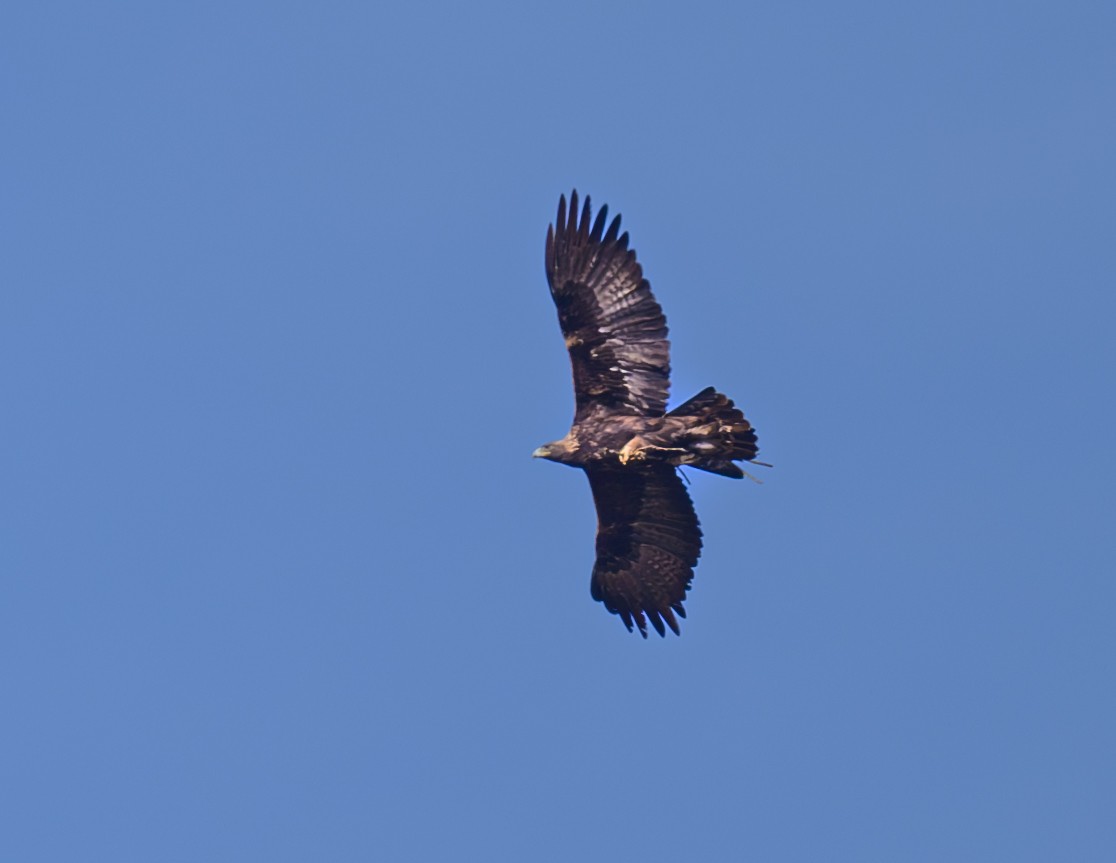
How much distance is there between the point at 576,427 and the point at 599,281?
1880mm

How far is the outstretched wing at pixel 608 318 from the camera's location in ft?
72.6

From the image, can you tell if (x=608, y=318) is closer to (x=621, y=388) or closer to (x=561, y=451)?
(x=621, y=388)

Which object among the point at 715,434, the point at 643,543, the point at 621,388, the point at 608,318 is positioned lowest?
the point at 643,543

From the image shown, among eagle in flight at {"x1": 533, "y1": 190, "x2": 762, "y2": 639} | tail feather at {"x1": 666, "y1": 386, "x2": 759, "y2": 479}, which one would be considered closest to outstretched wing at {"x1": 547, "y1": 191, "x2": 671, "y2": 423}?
eagle in flight at {"x1": 533, "y1": 190, "x2": 762, "y2": 639}

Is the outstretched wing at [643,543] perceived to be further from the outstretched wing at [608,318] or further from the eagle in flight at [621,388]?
the outstretched wing at [608,318]

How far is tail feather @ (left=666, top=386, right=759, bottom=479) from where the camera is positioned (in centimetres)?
2098

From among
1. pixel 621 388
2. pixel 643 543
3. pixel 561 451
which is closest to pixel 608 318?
pixel 621 388

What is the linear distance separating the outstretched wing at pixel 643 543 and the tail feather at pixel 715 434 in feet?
4.91

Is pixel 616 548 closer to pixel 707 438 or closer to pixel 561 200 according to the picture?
pixel 707 438

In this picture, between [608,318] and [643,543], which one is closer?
[608,318]

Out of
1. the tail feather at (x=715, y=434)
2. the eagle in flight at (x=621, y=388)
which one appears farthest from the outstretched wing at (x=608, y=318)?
the tail feather at (x=715, y=434)

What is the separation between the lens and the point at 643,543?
23531mm

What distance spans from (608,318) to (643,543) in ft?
10.5

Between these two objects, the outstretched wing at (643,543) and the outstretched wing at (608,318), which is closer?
the outstretched wing at (608,318)
